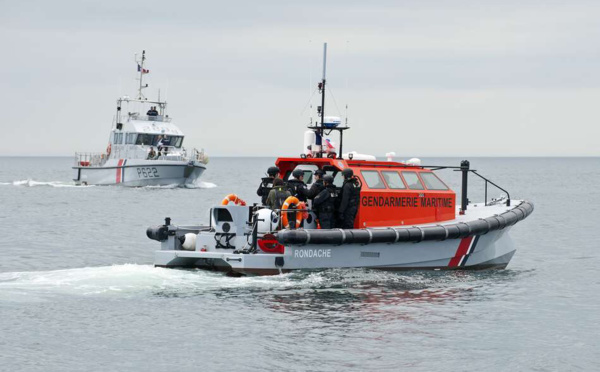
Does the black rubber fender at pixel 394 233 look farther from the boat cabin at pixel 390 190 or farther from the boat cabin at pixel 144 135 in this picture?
the boat cabin at pixel 144 135

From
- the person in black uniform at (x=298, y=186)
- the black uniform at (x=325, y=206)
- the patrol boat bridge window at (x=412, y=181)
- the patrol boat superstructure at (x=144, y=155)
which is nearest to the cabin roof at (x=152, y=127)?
the patrol boat superstructure at (x=144, y=155)

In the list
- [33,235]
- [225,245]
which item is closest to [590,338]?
[225,245]

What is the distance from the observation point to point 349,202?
44.8ft

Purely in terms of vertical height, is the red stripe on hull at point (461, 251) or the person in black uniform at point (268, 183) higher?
the person in black uniform at point (268, 183)

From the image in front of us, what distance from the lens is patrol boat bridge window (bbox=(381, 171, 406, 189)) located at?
1438 centimetres

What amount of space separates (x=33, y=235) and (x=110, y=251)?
4752 millimetres

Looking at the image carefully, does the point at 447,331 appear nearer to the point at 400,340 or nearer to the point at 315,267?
the point at 400,340

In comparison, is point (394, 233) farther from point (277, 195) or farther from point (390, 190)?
point (277, 195)

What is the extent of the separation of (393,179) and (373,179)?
0.42 m

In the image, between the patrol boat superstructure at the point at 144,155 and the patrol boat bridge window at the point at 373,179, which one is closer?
the patrol boat bridge window at the point at 373,179

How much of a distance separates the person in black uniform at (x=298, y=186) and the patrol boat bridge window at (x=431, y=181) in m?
2.31

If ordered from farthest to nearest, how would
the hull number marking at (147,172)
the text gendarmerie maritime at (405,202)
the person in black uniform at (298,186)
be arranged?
the hull number marking at (147,172) < the text gendarmerie maritime at (405,202) < the person in black uniform at (298,186)

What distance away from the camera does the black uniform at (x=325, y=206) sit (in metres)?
13.5

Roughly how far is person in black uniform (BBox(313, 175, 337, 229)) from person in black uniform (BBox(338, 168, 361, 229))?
0.59 ft
